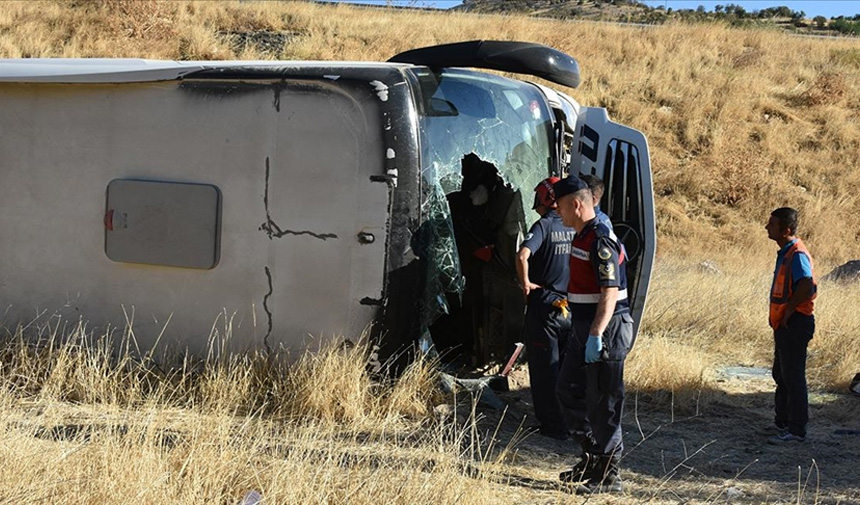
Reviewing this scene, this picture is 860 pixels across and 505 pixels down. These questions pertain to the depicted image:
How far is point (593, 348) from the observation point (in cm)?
485

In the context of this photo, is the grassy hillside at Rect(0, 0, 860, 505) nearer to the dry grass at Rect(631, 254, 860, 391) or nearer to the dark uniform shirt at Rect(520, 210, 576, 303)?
the dry grass at Rect(631, 254, 860, 391)

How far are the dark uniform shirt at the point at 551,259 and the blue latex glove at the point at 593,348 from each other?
1.22 metres

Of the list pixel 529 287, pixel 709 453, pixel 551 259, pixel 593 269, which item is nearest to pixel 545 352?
pixel 529 287

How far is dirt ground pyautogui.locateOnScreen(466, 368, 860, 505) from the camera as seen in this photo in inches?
205

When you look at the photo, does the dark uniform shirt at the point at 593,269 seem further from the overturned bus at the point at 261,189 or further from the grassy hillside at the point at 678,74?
the grassy hillside at the point at 678,74

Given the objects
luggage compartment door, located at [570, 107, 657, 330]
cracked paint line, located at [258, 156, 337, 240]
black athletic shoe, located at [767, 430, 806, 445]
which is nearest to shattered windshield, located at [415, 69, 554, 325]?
luggage compartment door, located at [570, 107, 657, 330]

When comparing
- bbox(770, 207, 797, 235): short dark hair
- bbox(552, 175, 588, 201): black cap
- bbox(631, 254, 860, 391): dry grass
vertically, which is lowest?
bbox(631, 254, 860, 391): dry grass

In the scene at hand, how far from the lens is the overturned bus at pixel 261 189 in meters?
5.99

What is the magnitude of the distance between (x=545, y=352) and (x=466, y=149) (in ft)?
4.62

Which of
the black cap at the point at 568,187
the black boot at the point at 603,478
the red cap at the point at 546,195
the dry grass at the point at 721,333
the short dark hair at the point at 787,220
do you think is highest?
the black cap at the point at 568,187

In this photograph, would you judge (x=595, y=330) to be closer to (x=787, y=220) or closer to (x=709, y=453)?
(x=709, y=453)

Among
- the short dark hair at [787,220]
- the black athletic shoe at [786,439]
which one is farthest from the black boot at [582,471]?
the short dark hair at [787,220]

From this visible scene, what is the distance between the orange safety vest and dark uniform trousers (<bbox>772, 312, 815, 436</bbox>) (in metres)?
0.06

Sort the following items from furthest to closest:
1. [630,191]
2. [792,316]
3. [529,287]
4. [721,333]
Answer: [721,333]
[630,191]
[792,316]
[529,287]
